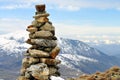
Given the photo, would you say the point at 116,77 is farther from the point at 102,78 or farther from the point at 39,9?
the point at 39,9

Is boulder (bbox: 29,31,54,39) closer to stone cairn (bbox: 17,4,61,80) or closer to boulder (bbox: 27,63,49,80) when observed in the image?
stone cairn (bbox: 17,4,61,80)

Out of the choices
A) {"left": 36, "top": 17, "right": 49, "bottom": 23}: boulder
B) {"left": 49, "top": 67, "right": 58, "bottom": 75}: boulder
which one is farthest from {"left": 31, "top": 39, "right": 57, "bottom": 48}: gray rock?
{"left": 49, "top": 67, "right": 58, "bottom": 75}: boulder

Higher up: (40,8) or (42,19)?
(40,8)

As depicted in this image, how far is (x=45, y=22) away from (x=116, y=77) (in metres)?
37.7

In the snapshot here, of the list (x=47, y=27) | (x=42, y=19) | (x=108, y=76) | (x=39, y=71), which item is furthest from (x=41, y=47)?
(x=108, y=76)

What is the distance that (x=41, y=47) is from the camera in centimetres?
3228

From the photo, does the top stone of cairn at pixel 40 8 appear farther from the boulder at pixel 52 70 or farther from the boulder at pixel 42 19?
the boulder at pixel 52 70

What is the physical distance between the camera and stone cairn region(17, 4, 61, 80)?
103 ft

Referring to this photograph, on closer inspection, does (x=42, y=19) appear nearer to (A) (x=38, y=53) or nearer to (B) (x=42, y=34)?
(B) (x=42, y=34)

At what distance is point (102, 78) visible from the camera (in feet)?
217

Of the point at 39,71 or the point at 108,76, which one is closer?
the point at 39,71

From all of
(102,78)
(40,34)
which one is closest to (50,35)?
(40,34)

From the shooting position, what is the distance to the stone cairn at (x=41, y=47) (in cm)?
3150

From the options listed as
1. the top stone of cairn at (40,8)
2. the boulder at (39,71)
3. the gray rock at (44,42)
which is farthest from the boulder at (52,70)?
the top stone of cairn at (40,8)
